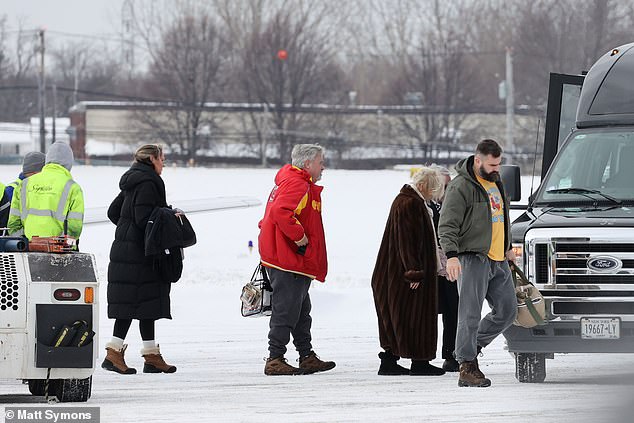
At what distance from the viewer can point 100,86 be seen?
348ft

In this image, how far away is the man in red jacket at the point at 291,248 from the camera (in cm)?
1117

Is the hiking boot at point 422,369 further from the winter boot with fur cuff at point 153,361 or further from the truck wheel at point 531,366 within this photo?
the winter boot with fur cuff at point 153,361

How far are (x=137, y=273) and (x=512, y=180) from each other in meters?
3.16

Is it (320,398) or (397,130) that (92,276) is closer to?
(320,398)

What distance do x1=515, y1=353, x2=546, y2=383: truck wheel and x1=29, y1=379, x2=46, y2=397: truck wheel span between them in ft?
11.6

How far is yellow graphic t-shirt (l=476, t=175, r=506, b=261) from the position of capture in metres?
10.1

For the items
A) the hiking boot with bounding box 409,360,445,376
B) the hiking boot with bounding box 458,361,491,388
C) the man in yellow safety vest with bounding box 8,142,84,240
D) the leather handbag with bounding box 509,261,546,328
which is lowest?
the hiking boot with bounding box 409,360,445,376

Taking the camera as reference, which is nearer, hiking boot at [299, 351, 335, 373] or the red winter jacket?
the red winter jacket

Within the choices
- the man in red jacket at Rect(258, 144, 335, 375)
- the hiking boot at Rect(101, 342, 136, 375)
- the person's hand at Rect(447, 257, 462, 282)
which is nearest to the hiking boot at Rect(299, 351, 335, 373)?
the man in red jacket at Rect(258, 144, 335, 375)

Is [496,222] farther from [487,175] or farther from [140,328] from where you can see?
[140,328]

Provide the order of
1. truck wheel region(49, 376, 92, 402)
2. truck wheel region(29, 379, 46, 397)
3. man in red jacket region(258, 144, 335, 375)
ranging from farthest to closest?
man in red jacket region(258, 144, 335, 375) < truck wheel region(29, 379, 46, 397) < truck wheel region(49, 376, 92, 402)

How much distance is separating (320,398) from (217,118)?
7168 cm

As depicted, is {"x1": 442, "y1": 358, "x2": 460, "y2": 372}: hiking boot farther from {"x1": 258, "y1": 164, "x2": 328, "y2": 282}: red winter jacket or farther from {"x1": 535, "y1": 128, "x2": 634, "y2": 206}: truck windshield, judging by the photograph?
{"x1": 535, "y1": 128, "x2": 634, "y2": 206}: truck windshield

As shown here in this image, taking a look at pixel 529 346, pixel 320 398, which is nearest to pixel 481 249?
pixel 529 346
